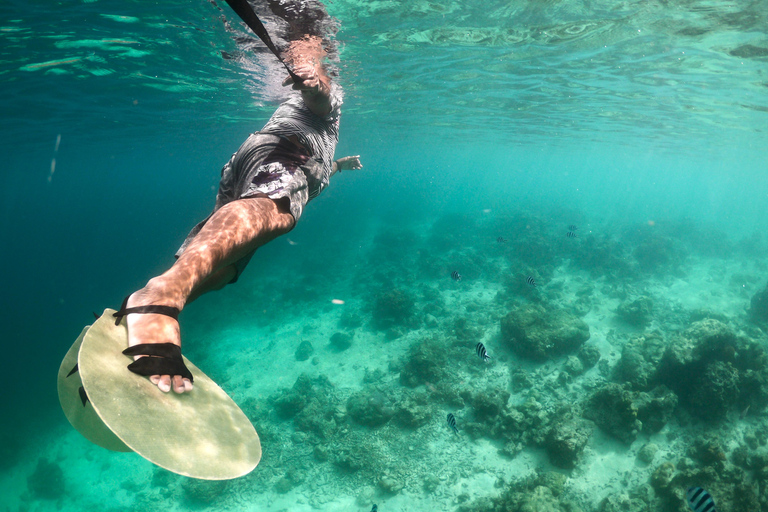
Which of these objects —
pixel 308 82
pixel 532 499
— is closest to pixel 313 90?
pixel 308 82

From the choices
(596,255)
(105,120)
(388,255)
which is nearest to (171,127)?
(105,120)

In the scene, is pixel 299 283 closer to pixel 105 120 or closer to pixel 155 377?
pixel 105 120

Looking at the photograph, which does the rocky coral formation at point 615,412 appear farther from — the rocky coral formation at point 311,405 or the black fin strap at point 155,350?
the black fin strap at point 155,350

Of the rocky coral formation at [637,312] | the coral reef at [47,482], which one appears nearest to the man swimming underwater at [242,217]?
the coral reef at [47,482]

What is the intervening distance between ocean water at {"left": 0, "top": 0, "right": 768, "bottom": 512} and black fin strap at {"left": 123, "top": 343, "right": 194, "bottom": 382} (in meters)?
8.25

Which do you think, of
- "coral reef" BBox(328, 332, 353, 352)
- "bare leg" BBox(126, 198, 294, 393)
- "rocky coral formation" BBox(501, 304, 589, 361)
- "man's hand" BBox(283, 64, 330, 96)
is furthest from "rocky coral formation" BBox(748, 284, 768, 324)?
"bare leg" BBox(126, 198, 294, 393)

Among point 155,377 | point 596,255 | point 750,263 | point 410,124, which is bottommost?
point 750,263

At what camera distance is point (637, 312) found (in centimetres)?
1506

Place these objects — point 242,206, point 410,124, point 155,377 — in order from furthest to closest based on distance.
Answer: point 410,124
point 242,206
point 155,377

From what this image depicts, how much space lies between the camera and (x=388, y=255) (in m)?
25.0

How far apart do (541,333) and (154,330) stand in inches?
512

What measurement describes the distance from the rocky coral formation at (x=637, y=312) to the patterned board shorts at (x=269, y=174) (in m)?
17.3

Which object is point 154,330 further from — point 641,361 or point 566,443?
point 641,361

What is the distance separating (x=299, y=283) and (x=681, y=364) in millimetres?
18767
